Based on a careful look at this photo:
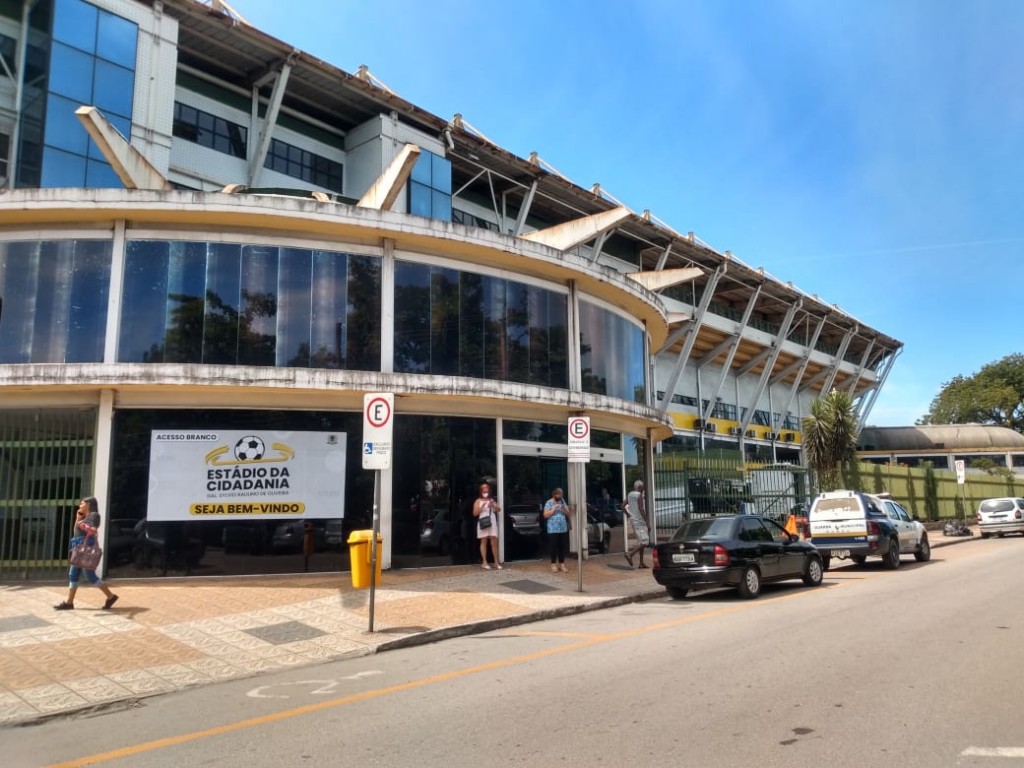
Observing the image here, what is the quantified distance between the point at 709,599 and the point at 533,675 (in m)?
6.29

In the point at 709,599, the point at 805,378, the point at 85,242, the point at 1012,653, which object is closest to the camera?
the point at 1012,653

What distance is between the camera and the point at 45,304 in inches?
523

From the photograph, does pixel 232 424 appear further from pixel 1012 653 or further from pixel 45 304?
pixel 1012 653

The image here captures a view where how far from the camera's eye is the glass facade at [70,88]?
2094cm

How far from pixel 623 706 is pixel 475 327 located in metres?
10.5

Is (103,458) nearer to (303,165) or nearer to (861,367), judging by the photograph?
(303,165)

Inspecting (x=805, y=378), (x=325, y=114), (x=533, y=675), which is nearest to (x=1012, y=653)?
(x=533, y=675)

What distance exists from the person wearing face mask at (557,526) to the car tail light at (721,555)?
3.64 metres

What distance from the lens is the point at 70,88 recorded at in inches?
836

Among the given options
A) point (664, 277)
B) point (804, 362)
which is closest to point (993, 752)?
point (664, 277)

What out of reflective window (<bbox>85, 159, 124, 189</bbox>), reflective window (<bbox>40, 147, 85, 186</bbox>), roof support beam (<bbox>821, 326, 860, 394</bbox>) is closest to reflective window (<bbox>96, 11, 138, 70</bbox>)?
reflective window (<bbox>85, 159, 124, 189</bbox>)

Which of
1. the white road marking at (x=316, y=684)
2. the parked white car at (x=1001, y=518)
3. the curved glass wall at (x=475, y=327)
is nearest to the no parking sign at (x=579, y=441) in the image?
the curved glass wall at (x=475, y=327)

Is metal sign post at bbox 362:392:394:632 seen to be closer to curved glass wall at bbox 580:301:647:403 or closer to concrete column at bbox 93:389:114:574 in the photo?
concrete column at bbox 93:389:114:574

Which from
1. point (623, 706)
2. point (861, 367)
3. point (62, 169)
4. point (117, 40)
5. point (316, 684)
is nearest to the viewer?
point (623, 706)
